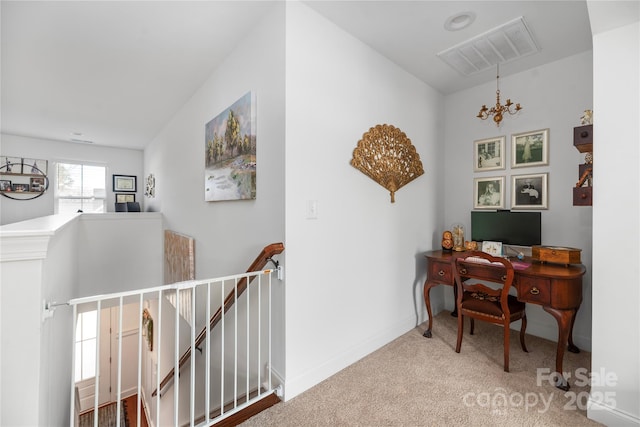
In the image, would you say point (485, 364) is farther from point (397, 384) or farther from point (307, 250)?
point (307, 250)

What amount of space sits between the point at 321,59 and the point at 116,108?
3307mm

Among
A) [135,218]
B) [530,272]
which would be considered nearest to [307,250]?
[530,272]

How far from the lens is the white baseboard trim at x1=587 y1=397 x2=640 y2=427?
4.80ft

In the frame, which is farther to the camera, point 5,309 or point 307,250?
point 307,250

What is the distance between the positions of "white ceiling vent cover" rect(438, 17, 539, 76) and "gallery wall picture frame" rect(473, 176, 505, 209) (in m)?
1.13

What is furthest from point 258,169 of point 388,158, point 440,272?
point 440,272

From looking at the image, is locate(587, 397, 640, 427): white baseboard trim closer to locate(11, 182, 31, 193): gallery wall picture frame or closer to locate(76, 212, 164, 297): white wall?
locate(76, 212, 164, 297): white wall

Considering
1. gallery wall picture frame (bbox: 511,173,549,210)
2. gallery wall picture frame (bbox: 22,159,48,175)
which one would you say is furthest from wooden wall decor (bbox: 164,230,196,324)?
gallery wall picture frame (bbox: 511,173,549,210)

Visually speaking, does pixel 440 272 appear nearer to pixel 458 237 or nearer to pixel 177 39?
pixel 458 237

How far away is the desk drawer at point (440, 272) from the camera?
8.29 feet

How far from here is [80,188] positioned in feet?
17.9

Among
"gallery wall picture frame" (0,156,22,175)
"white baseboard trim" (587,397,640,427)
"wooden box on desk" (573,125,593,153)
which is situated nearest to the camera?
"white baseboard trim" (587,397,640,427)

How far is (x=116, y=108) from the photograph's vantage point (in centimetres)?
378

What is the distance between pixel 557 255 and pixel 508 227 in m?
0.53
